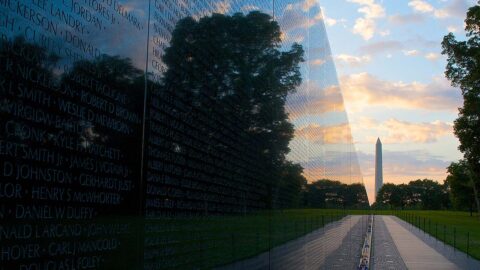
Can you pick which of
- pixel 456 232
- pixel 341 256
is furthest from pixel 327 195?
pixel 456 232

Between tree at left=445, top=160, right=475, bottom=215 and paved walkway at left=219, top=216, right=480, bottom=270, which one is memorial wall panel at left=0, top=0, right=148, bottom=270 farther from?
tree at left=445, top=160, right=475, bottom=215

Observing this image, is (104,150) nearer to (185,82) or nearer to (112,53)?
(112,53)

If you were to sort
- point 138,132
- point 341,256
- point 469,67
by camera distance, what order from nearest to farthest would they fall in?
point 138,132 → point 341,256 → point 469,67

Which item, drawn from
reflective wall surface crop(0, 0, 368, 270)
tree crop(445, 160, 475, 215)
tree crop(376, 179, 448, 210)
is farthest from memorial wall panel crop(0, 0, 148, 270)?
tree crop(376, 179, 448, 210)

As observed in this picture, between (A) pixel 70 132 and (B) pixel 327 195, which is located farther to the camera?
(B) pixel 327 195

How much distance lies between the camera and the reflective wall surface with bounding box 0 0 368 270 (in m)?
1.73

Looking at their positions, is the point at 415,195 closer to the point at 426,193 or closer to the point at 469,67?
the point at 426,193

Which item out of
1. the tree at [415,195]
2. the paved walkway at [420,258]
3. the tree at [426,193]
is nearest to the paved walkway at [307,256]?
the paved walkway at [420,258]

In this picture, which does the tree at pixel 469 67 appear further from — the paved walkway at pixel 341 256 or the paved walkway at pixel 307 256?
the paved walkway at pixel 307 256

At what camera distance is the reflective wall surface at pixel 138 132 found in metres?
1.73

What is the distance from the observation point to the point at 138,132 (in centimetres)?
246

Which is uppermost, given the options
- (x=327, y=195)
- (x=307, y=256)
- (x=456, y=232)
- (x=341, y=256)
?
(x=327, y=195)

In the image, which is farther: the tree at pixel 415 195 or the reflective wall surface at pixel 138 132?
the tree at pixel 415 195

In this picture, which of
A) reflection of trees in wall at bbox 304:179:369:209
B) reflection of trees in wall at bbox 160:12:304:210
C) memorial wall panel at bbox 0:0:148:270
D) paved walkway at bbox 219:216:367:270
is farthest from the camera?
reflection of trees in wall at bbox 304:179:369:209
